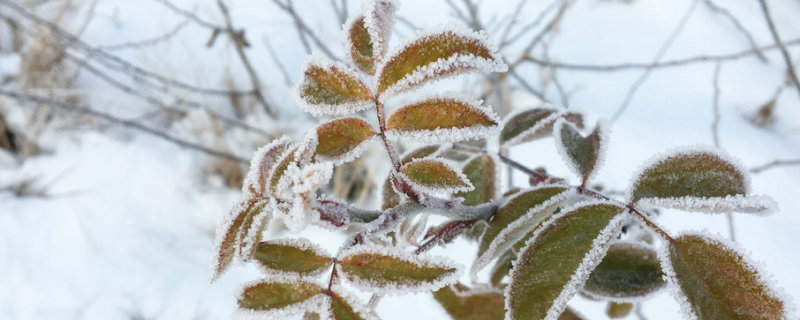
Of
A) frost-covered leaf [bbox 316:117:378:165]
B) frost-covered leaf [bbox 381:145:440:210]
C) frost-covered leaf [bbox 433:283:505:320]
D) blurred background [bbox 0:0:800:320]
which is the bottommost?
frost-covered leaf [bbox 433:283:505:320]

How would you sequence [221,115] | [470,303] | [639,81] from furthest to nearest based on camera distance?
[221,115], [639,81], [470,303]

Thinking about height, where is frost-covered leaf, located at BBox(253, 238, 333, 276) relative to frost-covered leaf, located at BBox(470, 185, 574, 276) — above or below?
below

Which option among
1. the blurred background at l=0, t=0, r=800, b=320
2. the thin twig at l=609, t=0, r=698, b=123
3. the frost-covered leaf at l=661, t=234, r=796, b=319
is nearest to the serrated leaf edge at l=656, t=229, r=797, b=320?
the frost-covered leaf at l=661, t=234, r=796, b=319

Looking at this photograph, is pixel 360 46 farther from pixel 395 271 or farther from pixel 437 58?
pixel 395 271

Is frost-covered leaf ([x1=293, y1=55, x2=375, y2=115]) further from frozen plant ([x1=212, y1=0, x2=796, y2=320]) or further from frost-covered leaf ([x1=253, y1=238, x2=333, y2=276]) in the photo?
frost-covered leaf ([x1=253, y1=238, x2=333, y2=276])

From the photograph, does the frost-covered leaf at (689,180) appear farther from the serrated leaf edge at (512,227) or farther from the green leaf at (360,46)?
the green leaf at (360,46)

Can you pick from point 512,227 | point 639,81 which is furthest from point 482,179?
point 639,81

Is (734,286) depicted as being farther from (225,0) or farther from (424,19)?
(225,0)

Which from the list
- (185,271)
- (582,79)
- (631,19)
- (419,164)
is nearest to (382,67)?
(419,164)
